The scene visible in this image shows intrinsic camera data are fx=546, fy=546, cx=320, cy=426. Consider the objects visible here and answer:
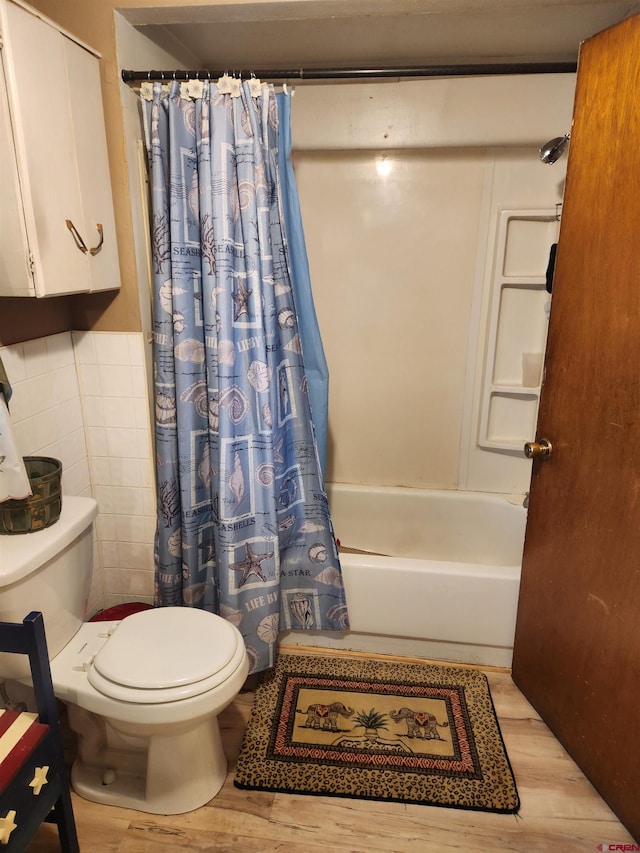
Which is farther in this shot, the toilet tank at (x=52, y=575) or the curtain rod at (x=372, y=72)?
the curtain rod at (x=372, y=72)

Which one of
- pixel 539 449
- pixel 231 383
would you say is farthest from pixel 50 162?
pixel 539 449

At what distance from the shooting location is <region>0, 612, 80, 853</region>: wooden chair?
42.3 inches

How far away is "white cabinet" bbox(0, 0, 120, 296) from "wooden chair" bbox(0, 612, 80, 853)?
806 mm

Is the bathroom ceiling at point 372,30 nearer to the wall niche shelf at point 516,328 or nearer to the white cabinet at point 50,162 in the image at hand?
the white cabinet at point 50,162

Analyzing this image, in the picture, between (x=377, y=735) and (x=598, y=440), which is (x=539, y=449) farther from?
(x=377, y=735)

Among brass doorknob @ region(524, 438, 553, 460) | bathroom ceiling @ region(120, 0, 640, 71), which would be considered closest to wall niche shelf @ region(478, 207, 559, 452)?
bathroom ceiling @ region(120, 0, 640, 71)

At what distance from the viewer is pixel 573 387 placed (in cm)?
151

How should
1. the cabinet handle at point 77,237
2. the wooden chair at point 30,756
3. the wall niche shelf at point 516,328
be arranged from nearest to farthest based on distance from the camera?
the wooden chair at point 30,756, the cabinet handle at point 77,237, the wall niche shelf at point 516,328

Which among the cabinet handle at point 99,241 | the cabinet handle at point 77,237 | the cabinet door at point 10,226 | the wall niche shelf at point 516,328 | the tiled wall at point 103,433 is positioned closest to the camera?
→ the cabinet door at point 10,226

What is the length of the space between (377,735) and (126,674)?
0.85 metres

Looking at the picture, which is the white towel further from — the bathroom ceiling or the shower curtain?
the bathroom ceiling

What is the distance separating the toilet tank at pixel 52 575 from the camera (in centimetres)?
129

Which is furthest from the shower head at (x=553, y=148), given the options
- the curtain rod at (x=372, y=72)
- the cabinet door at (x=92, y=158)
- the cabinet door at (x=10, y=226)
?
the cabinet door at (x=10, y=226)

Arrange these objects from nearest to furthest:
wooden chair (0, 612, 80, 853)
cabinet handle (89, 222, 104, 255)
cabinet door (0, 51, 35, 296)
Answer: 1. wooden chair (0, 612, 80, 853)
2. cabinet door (0, 51, 35, 296)
3. cabinet handle (89, 222, 104, 255)
